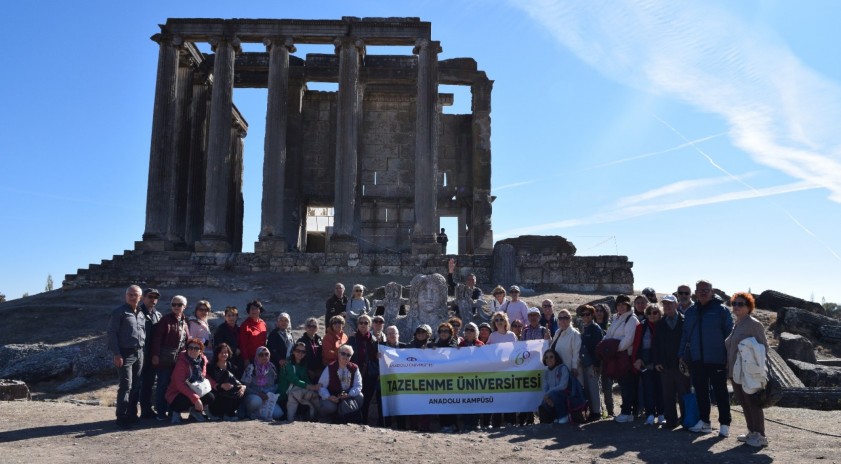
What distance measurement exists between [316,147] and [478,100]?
25.8 feet

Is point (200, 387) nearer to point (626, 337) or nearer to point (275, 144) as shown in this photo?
point (626, 337)

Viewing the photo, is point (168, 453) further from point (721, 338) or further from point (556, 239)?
point (556, 239)

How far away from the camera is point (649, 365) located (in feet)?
29.1

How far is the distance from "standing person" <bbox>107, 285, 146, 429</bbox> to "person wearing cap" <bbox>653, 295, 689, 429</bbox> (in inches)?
261

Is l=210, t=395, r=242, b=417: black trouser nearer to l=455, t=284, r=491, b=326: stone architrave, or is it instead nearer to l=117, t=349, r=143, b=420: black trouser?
l=117, t=349, r=143, b=420: black trouser

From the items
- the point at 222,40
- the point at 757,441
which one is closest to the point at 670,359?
the point at 757,441

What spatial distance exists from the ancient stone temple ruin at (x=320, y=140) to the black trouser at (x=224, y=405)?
1597 cm

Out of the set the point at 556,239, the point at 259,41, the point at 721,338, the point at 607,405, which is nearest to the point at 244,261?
the point at 259,41

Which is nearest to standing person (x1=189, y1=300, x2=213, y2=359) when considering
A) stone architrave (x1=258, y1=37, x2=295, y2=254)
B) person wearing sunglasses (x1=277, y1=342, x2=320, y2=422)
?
person wearing sunglasses (x1=277, y1=342, x2=320, y2=422)

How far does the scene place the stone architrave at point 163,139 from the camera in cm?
2564

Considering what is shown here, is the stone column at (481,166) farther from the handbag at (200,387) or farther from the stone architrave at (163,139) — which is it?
the handbag at (200,387)

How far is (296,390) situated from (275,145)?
18.0 metres

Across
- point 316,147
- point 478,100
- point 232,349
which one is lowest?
point 232,349

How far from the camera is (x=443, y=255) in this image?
80.4 ft
